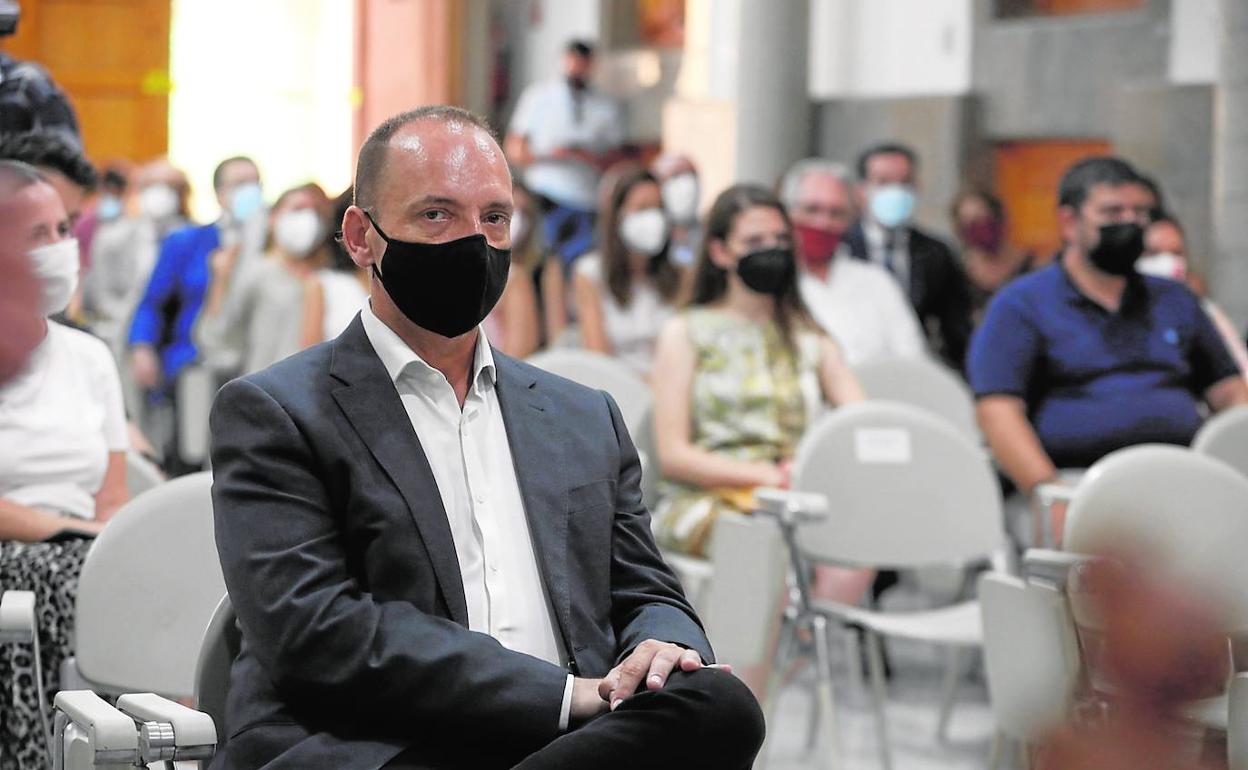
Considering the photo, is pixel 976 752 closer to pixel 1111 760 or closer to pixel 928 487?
pixel 928 487

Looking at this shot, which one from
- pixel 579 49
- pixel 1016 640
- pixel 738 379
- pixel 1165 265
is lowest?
pixel 1016 640

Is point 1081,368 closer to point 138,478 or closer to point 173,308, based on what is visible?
point 138,478

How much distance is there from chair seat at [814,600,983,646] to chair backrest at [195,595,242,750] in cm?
204

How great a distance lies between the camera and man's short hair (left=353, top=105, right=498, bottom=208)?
2168 millimetres

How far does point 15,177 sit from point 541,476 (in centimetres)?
123

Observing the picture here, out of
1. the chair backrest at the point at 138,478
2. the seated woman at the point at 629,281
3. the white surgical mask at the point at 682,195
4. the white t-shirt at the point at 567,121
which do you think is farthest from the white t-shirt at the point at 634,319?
the white t-shirt at the point at 567,121

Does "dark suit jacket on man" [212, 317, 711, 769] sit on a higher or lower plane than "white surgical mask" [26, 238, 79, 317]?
lower

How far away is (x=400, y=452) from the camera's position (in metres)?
2.07

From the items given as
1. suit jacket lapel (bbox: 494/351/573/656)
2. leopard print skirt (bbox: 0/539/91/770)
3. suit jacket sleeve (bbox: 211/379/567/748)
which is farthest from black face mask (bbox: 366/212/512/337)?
leopard print skirt (bbox: 0/539/91/770)

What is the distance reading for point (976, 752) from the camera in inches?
175

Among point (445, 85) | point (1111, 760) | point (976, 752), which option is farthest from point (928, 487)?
point (445, 85)

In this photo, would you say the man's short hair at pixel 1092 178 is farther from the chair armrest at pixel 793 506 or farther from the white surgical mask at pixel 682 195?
the white surgical mask at pixel 682 195

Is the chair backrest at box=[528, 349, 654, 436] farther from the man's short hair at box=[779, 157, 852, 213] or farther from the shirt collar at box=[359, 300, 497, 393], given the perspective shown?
the shirt collar at box=[359, 300, 497, 393]

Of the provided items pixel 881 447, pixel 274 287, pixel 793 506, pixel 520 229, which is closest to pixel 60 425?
pixel 793 506
